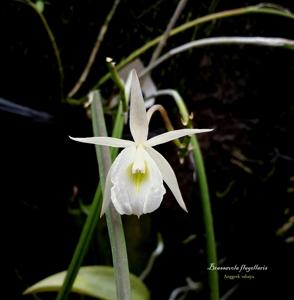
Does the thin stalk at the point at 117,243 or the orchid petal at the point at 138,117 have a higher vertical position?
the orchid petal at the point at 138,117

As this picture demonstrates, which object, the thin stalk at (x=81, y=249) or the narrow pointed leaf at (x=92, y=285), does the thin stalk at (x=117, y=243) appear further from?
the narrow pointed leaf at (x=92, y=285)

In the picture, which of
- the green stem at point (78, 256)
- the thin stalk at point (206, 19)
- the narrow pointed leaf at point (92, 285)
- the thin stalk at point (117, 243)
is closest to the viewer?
the thin stalk at point (117, 243)

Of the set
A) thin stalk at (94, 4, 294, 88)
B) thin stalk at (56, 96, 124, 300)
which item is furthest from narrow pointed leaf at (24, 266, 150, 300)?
thin stalk at (94, 4, 294, 88)

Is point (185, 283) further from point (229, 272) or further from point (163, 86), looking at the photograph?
point (163, 86)

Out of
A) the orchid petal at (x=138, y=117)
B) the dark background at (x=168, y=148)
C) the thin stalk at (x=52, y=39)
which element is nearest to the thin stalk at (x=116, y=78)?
the orchid petal at (x=138, y=117)

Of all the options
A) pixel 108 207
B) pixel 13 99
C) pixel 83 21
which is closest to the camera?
pixel 108 207

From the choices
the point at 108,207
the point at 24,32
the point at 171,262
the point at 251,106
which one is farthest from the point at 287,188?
the point at 24,32

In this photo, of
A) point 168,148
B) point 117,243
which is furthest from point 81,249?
point 168,148
